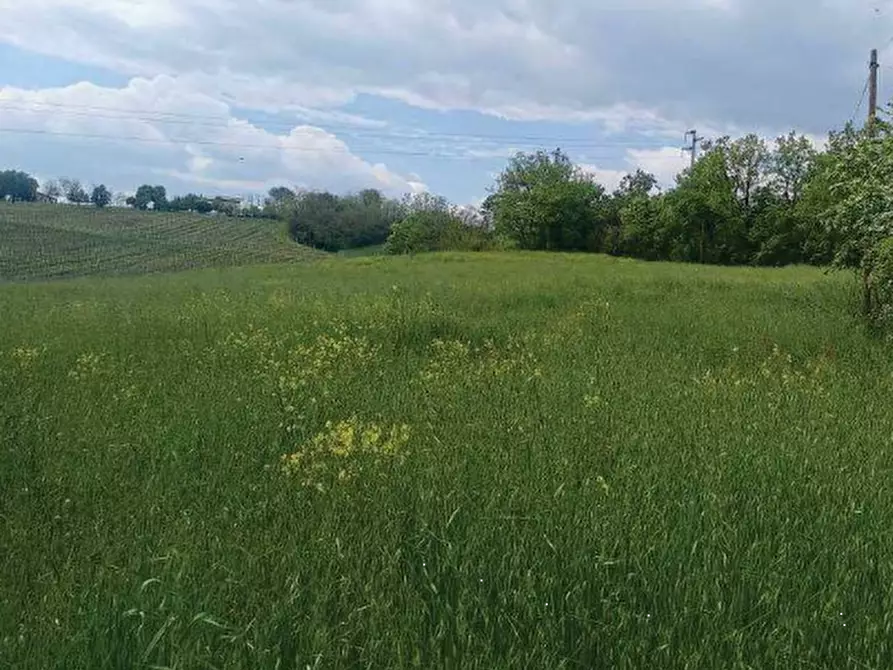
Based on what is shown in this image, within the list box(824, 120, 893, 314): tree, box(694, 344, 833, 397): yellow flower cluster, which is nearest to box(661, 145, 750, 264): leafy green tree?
box(824, 120, 893, 314): tree

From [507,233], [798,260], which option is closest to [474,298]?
[798,260]

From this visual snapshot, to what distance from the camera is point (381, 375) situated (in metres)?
8.16

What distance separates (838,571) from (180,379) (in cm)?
660

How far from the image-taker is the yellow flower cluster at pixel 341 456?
4680mm

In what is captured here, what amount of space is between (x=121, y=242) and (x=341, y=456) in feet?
175

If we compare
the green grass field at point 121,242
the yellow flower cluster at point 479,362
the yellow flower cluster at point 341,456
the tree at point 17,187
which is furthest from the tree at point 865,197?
the tree at point 17,187

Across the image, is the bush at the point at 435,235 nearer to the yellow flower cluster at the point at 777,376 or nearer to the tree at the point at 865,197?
the tree at the point at 865,197

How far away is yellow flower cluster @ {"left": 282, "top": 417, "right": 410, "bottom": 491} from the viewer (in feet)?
15.4

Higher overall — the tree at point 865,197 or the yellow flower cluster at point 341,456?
the tree at point 865,197

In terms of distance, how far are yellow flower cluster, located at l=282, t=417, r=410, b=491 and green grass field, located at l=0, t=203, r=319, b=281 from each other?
3708 centimetres

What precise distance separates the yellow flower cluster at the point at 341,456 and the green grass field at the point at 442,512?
3 cm

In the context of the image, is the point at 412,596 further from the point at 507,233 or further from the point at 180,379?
the point at 507,233

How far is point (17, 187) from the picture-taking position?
242 ft

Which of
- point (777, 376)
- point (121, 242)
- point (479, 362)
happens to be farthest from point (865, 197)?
point (121, 242)
